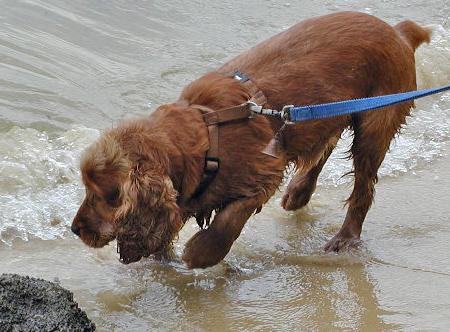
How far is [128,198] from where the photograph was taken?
13.9 ft

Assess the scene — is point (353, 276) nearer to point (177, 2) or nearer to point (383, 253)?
point (383, 253)

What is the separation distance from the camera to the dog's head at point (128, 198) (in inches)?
167

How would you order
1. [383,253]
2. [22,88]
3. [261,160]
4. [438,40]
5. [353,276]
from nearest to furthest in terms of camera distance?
[261,160], [353,276], [383,253], [22,88], [438,40]

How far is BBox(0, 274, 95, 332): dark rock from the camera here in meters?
3.61

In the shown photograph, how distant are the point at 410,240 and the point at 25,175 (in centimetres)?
257

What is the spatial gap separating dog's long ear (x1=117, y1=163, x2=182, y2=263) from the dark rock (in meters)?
0.58

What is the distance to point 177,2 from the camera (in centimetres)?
1016

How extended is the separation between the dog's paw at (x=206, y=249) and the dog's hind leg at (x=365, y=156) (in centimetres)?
98

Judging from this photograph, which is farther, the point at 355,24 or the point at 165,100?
the point at 165,100

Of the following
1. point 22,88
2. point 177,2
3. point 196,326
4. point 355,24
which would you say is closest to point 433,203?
point 355,24

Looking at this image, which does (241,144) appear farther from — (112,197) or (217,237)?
(112,197)

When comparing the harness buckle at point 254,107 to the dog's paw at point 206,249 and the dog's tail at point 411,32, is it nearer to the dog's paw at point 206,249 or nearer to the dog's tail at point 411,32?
the dog's paw at point 206,249

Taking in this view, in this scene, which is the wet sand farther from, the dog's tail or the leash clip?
the dog's tail

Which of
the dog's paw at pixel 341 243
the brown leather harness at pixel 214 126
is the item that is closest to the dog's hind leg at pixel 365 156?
the dog's paw at pixel 341 243
